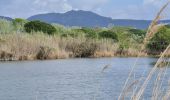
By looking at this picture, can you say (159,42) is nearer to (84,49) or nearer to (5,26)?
(84,49)

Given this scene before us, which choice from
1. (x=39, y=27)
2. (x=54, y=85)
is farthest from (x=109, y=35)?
(x=54, y=85)

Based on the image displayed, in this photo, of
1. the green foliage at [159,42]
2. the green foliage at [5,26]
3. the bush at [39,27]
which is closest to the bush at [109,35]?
the bush at [39,27]

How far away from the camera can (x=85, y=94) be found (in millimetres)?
14164

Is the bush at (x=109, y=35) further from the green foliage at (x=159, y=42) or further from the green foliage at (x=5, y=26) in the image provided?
the green foliage at (x=159, y=42)

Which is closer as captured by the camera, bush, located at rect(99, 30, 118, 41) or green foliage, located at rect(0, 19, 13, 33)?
green foliage, located at rect(0, 19, 13, 33)

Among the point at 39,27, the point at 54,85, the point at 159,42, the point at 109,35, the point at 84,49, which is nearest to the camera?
the point at 159,42

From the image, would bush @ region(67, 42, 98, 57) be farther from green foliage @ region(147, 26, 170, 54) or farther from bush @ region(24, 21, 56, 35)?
bush @ region(24, 21, 56, 35)

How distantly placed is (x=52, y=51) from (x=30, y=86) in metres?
17.7

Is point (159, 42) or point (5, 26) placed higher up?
point (5, 26)

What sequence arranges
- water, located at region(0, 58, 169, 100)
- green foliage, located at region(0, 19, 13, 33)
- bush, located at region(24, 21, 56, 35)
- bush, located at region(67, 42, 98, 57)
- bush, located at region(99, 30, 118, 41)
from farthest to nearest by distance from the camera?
bush, located at region(24, 21, 56, 35) → bush, located at region(99, 30, 118, 41) → green foliage, located at region(0, 19, 13, 33) → bush, located at region(67, 42, 98, 57) → water, located at region(0, 58, 169, 100)

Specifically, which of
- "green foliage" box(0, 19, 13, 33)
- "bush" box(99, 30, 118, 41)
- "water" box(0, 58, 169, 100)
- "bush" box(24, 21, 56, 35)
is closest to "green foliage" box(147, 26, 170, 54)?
"water" box(0, 58, 169, 100)

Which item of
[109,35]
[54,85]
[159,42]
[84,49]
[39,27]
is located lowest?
[54,85]

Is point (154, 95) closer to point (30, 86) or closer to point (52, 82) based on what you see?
point (30, 86)

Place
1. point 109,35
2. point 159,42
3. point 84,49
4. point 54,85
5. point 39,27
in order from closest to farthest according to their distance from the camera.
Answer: point 159,42 < point 54,85 < point 84,49 < point 109,35 < point 39,27
